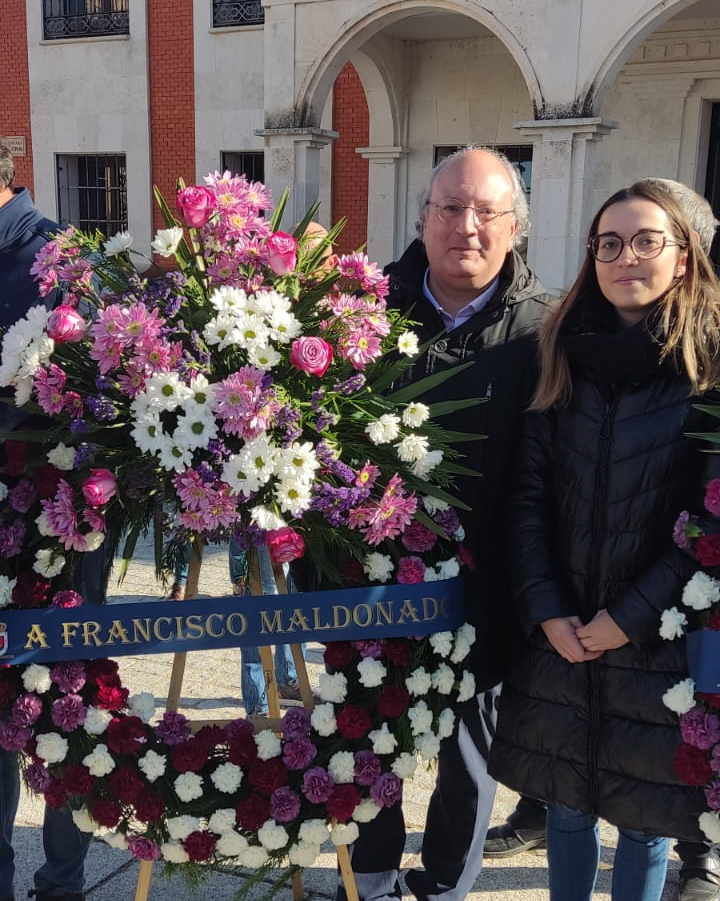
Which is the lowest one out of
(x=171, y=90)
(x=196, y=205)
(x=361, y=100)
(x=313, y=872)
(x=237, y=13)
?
(x=313, y=872)

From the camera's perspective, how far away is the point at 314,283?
2.29 m

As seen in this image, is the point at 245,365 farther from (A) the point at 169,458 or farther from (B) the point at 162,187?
(B) the point at 162,187

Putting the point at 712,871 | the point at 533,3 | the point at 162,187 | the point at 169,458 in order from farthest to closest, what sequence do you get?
the point at 162,187 < the point at 533,3 < the point at 712,871 < the point at 169,458

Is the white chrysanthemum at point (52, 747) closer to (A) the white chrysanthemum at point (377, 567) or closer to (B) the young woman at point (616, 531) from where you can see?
(A) the white chrysanthemum at point (377, 567)

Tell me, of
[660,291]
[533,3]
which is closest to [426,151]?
[533,3]

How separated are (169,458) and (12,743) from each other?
2.98ft

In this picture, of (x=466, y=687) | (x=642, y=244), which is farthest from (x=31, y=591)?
(x=642, y=244)

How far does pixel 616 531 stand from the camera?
2.26 meters

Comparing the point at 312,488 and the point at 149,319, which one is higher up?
the point at 149,319

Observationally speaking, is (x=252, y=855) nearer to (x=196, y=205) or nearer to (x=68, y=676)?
(x=68, y=676)

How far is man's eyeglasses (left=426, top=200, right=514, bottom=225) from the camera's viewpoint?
8.44 feet

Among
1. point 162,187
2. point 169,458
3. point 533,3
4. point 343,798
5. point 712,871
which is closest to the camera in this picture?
point 169,458

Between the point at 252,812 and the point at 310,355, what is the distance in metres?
1.09

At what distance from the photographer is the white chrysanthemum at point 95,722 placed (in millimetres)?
2281
